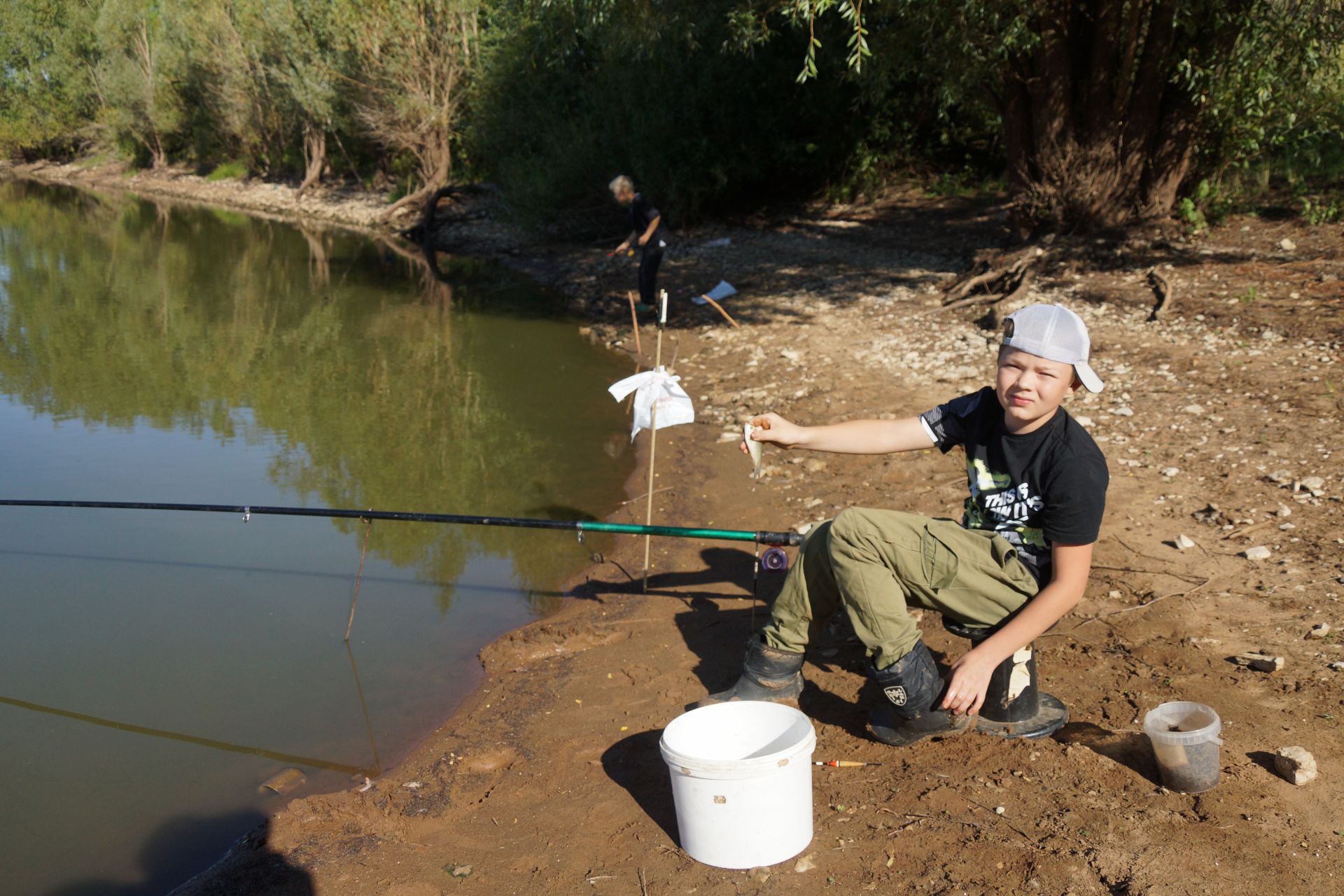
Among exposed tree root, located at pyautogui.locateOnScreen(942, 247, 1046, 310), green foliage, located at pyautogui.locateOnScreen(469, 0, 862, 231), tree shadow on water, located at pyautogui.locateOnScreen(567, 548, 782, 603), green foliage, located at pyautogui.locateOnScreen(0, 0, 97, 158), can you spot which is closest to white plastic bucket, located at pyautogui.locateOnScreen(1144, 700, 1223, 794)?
tree shadow on water, located at pyautogui.locateOnScreen(567, 548, 782, 603)

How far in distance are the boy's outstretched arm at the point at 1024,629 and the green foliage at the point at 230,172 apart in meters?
40.3

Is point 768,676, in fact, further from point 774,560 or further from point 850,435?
point 850,435

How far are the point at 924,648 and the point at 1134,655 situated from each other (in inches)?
44.7

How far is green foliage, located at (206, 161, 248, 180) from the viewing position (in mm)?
39000

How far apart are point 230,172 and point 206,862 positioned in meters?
40.8

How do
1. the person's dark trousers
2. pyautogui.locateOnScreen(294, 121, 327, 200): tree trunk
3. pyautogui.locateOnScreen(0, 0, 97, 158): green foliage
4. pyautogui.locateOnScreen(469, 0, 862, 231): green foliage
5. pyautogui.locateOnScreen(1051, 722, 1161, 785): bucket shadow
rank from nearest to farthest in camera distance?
1. pyautogui.locateOnScreen(1051, 722, 1161, 785): bucket shadow
2. the person's dark trousers
3. pyautogui.locateOnScreen(469, 0, 862, 231): green foliage
4. pyautogui.locateOnScreen(294, 121, 327, 200): tree trunk
5. pyautogui.locateOnScreen(0, 0, 97, 158): green foliage

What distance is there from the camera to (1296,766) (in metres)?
3.05

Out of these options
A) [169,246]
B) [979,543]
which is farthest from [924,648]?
[169,246]

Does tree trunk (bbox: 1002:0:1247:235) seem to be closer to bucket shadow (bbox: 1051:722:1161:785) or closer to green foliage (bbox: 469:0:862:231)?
green foliage (bbox: 469:0:862:231)

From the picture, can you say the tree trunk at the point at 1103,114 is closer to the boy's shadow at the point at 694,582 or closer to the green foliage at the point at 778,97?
the green foliage at the point at 778,97

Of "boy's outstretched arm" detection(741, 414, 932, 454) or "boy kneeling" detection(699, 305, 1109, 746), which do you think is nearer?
"boy kneeling" detection(699, 305, 1109, 746)

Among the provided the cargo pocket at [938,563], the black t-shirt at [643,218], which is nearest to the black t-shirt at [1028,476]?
the cargo pocket at [938,563]

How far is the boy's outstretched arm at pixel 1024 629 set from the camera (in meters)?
3.13

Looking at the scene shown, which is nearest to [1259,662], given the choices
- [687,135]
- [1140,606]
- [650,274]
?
[1140,606]
